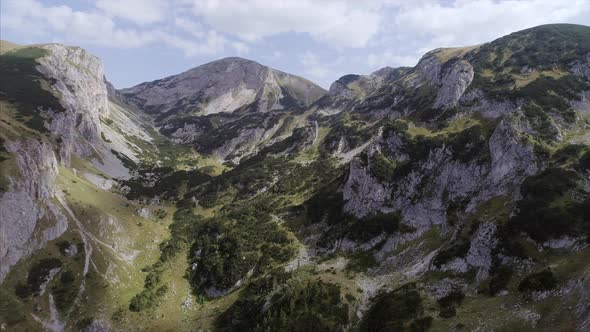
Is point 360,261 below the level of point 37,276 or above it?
above

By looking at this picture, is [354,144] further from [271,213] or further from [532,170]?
[532,170]

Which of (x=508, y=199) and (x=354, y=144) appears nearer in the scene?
(x=508, y=199)

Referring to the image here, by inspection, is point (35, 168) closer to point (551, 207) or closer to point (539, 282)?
point (539, 282)

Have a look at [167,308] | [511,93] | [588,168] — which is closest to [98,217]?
[167,308]

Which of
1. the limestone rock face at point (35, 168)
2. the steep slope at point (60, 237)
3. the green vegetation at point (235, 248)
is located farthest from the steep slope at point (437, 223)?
the limestone rock face at point (35, 168)

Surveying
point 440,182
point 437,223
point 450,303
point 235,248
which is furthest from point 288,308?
point 440,182

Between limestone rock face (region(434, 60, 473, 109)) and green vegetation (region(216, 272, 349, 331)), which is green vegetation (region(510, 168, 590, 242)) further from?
limestone rock face (region(434, 60, 473, 109))

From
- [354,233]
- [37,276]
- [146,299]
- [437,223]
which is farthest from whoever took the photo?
[354,233]
